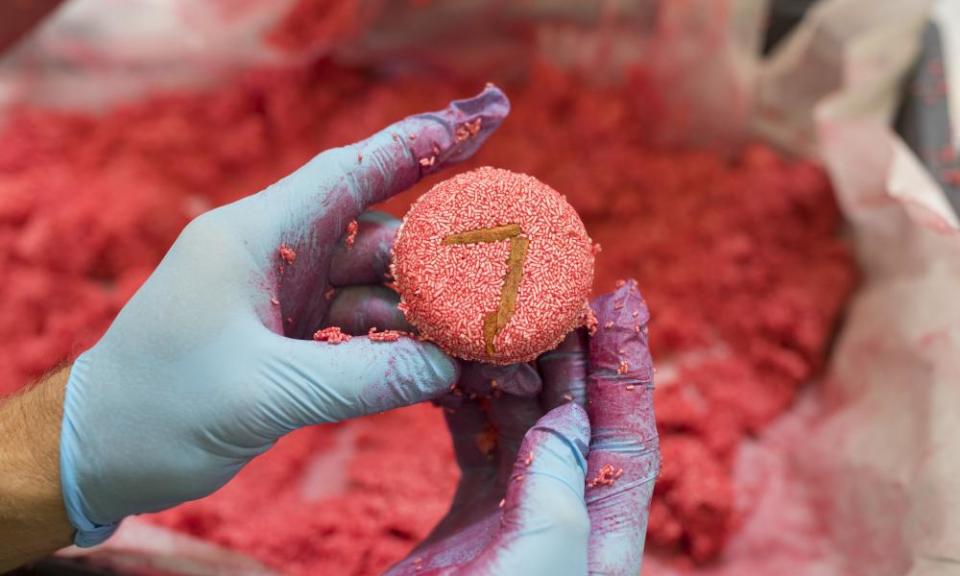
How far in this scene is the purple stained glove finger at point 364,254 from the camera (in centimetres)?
102

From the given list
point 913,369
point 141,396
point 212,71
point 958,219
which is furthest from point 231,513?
point 958,219

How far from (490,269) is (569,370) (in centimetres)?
19

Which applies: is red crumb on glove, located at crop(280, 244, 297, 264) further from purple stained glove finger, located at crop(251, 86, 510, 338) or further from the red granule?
the red granule

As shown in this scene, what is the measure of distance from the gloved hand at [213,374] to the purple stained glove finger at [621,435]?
0.19 meters

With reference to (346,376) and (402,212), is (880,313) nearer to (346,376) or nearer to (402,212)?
(402,212)

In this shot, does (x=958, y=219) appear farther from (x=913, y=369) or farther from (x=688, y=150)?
(x=688, y=150)

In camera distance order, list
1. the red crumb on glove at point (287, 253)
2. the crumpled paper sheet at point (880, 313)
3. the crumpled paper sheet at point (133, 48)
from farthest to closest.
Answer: the crumpled paper sheet at point (133, 48) → the crumpled paper sheet at point (880, 313) → the red crumb on glove at point (287, 253)

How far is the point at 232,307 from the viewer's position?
34.4 inches

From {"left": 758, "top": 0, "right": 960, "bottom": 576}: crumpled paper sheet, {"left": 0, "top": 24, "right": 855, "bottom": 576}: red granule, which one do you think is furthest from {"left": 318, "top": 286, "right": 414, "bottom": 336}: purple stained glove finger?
{"left": 758, "top": 0, "right": 960, "bottom": 576}: crumpled paper sheet

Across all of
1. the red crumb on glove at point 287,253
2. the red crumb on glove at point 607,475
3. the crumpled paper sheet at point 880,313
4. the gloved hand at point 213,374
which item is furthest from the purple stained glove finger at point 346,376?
the crumpled paper sheet at point 880,313

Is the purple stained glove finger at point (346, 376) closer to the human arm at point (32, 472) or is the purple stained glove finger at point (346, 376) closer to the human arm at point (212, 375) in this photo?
the human arm at point (212, 375)

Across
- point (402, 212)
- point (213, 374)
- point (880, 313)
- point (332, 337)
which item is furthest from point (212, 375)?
point (880, 313)

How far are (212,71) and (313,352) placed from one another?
1127 millimetres

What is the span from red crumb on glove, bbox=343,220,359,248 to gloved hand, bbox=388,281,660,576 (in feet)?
0.77
